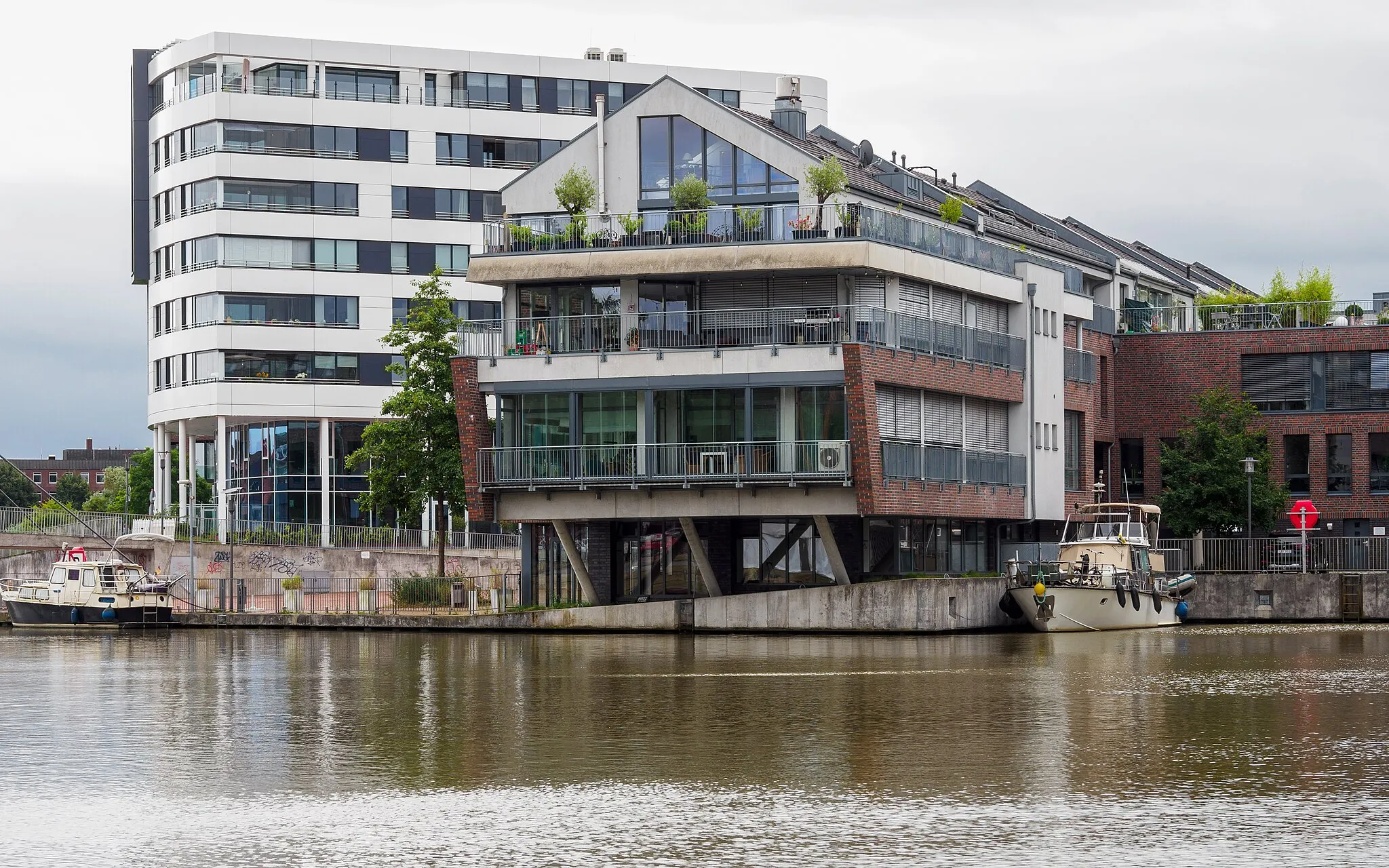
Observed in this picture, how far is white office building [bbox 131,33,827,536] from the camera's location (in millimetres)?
85250

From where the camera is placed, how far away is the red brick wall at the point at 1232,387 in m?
68.2

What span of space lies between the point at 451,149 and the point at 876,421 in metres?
41.9

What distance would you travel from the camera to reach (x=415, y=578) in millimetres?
59031

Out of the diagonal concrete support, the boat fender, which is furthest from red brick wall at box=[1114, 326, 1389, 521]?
the diagonal concrete support

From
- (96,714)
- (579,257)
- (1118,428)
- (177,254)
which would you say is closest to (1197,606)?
(1118,428)

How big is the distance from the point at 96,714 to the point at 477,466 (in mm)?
26733

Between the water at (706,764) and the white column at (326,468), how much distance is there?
47.7m

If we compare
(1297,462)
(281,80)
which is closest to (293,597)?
(281,80)

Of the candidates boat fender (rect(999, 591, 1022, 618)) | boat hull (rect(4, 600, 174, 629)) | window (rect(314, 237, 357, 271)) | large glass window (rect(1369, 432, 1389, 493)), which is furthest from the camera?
window (rect(314, 237, 357, 271))

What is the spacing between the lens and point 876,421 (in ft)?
169

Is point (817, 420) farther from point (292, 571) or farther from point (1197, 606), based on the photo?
point (292, 571)

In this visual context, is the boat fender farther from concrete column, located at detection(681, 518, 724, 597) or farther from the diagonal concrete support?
concrete column, located at detection(681, 518, 724, 597)

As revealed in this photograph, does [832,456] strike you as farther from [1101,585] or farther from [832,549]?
[1101,585]

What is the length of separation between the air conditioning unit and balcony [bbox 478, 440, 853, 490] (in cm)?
2
